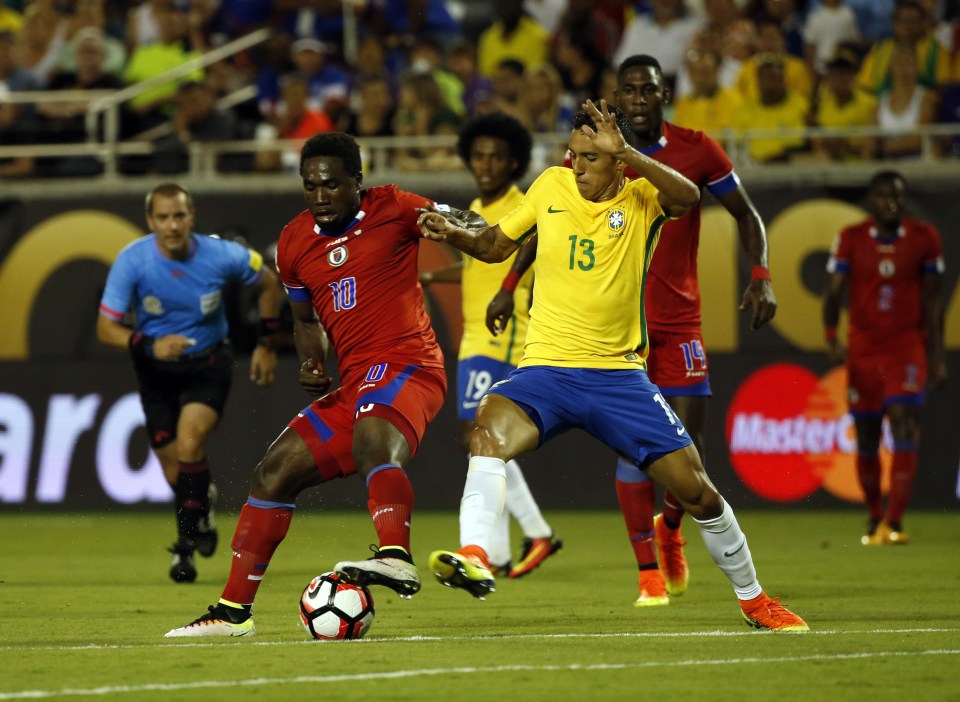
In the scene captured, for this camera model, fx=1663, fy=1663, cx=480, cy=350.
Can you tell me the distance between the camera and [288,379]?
1630 centimetres

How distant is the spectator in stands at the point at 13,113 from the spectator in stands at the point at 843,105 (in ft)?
27.6

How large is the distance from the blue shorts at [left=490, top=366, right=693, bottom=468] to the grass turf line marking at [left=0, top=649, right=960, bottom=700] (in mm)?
1129

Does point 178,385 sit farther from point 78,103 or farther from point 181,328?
point 78,103

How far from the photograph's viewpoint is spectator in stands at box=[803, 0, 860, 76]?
57.7ft

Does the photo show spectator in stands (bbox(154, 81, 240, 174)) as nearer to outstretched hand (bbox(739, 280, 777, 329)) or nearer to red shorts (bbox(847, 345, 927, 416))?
red shorts (bbox(847, 345, 927, 416))

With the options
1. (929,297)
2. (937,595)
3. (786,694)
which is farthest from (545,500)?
(786,694)

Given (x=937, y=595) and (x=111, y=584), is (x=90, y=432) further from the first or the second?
(x=937, y=595)

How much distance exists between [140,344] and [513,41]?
8999 mm

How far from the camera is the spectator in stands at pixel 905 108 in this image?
16203mm

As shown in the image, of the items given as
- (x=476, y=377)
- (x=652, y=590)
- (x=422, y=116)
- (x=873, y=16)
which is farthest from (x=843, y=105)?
(x=652, y=590)

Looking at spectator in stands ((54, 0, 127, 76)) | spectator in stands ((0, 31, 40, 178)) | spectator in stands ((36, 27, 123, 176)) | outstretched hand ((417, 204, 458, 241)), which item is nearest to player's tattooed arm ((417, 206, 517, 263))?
outstretched hand ((417, 204, 458, 241))

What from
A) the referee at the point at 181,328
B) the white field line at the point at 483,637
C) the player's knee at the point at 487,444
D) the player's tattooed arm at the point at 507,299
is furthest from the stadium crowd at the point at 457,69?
the player's knee at the point at 487,444

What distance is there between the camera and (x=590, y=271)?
7504mm

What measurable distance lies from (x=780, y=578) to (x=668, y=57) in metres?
8.62
